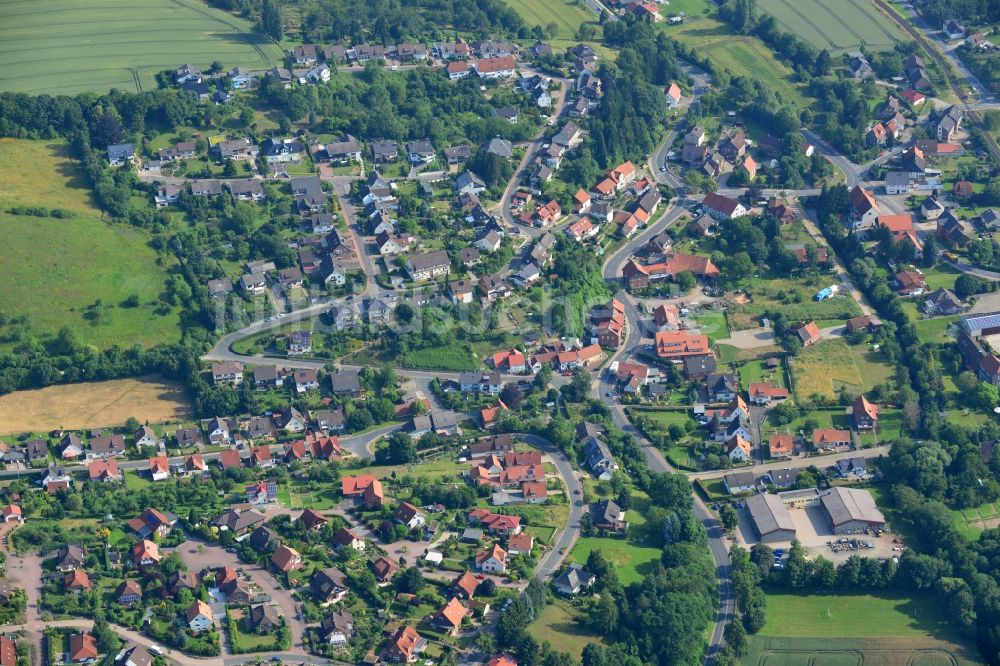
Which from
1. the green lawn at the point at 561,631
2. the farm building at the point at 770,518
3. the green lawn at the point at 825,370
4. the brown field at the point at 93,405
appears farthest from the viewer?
the green lawn at the point at 825,370

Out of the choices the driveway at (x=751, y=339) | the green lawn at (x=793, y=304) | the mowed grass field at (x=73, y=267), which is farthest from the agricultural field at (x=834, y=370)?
the mowed grass field at (x=73, y=267)

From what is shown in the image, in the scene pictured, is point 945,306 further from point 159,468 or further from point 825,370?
point 159,468

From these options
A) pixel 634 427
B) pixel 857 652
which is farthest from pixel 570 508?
pixel 857 652

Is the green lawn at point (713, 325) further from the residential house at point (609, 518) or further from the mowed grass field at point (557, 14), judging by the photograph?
the mowed grass field at point (557, 14)

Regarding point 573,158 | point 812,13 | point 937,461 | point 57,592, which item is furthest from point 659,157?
point 57,592

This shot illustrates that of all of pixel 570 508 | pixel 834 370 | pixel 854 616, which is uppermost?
pixel 834 370

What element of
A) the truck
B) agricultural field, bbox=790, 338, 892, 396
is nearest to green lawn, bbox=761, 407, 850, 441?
agricultural field, bbox=790, 338, 892, 396
